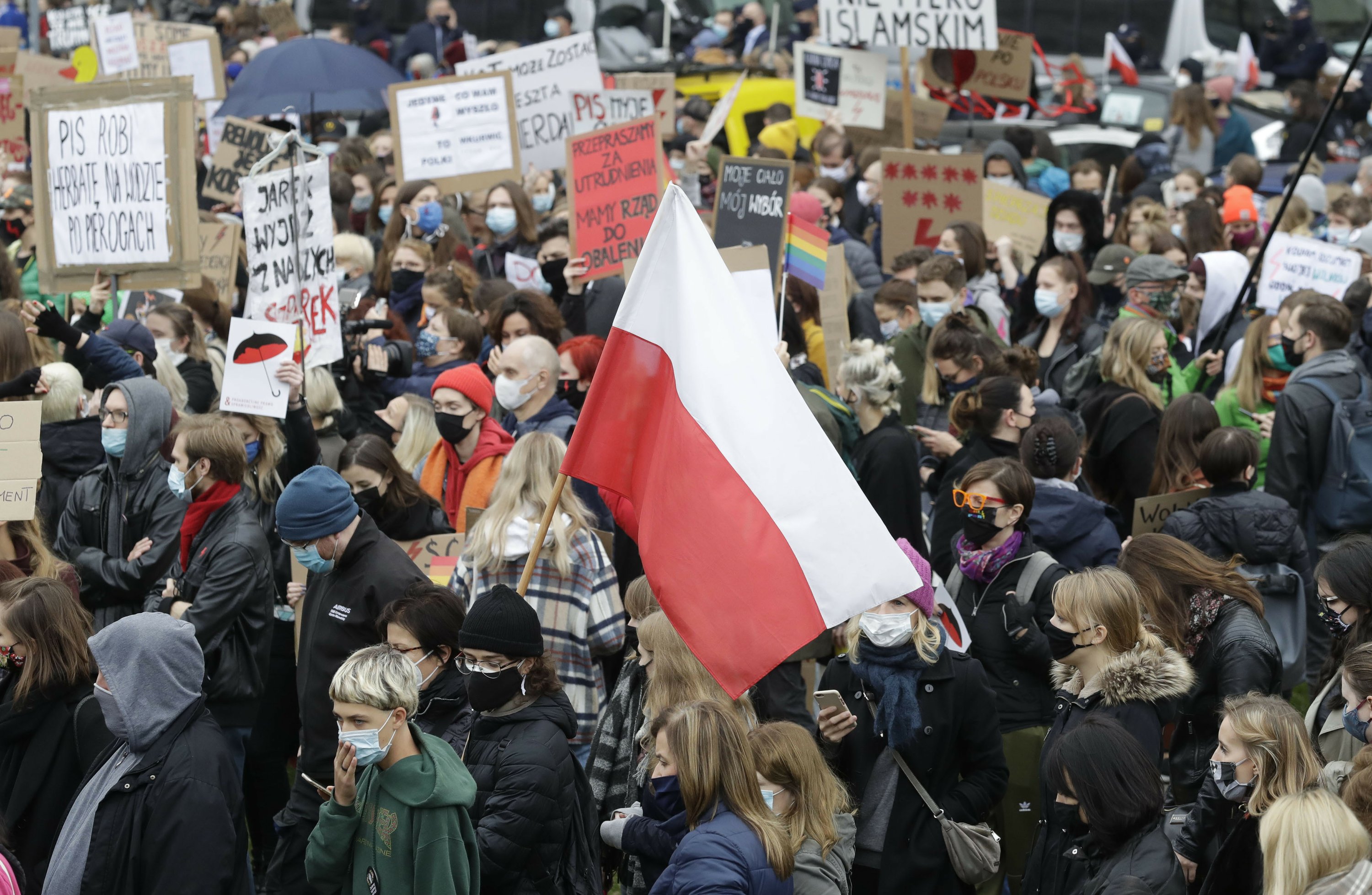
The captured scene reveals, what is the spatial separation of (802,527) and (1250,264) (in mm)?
6531

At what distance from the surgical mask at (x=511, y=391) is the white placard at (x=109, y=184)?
2.38 metres

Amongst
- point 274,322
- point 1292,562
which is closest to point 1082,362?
point 1292,562

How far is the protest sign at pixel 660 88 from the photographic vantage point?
13.2 meters

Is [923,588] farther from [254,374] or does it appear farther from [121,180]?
[121,180]

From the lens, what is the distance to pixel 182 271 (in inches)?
319

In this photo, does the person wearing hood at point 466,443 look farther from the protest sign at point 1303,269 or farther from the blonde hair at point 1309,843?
the protest sign at point 1303,269

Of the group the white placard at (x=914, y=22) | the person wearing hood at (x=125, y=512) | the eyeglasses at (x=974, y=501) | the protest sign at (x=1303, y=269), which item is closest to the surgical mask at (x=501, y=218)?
the white placard at (x=914, y=22)

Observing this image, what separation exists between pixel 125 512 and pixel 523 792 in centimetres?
287

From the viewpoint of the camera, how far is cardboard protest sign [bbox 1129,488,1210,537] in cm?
624

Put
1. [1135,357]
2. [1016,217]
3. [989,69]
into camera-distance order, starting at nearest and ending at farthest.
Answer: [1135,357]
[1016,217]
[989,69]

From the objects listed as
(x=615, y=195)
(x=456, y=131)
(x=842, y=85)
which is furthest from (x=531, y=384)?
(x=842, y=85)

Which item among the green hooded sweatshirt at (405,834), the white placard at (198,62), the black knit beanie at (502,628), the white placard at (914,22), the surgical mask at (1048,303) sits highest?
the white placard at (914,22)

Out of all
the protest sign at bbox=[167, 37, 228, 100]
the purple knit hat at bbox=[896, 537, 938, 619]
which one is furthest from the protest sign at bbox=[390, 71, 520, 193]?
the purple knit hat at bbox=[896, 537, 938, 619]

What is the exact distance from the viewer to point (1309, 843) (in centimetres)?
353
